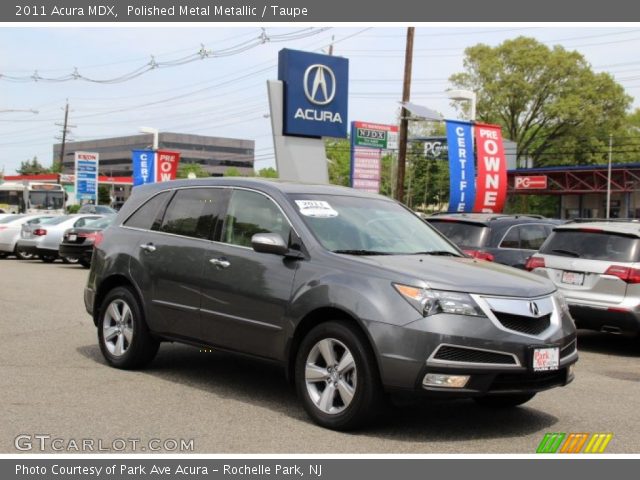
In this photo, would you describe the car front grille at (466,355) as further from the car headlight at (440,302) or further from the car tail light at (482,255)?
the car tail light at (482,255)

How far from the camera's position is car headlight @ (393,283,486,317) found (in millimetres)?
5285

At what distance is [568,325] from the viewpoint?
591 cm

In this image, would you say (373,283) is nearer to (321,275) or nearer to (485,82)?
(321,275)

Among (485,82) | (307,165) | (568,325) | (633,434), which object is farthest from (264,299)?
(485,82)

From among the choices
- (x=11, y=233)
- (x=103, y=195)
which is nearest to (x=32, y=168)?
(x=103, y=195)

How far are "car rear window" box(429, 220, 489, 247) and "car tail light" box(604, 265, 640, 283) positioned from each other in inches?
103

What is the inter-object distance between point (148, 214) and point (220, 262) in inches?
59.8

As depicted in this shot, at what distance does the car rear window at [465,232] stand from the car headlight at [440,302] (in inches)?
257

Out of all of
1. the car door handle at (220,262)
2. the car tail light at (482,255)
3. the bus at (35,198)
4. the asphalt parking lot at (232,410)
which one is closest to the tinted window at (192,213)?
the car door handle at (220,262)

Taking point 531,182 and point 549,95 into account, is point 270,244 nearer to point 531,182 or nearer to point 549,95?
point 531,182

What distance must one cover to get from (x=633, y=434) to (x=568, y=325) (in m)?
0.91

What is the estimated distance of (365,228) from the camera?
650 cm

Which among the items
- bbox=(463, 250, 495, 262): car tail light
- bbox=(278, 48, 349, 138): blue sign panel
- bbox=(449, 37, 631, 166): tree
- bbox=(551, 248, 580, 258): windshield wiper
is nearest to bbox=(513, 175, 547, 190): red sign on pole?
bbox=(449, 37, 631, 166): tree

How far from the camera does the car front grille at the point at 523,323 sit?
17.8 ft
